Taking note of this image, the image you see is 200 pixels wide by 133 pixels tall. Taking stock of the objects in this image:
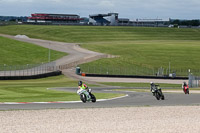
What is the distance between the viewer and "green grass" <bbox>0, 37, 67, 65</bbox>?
92794 millimetres

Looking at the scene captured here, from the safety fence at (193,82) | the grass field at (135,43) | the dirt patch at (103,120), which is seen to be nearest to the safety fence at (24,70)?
the grass field at (135,43)

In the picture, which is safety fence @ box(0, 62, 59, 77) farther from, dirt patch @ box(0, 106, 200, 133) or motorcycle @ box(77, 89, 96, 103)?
dirt patch @ box(0, 106, 200, 133)

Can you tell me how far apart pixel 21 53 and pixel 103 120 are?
264ft

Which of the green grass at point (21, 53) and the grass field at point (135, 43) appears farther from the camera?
the grass field at point (135, 43)

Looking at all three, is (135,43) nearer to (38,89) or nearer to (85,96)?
(38,89)

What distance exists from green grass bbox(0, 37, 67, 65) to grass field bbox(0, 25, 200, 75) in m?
12.0

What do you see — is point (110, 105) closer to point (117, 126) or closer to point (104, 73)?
point (117, 126)

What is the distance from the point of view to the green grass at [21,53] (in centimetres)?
9279

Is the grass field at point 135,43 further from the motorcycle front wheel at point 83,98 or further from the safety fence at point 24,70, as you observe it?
the motorcycle front wheel at point 83,98

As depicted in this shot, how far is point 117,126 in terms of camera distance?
2238 cm

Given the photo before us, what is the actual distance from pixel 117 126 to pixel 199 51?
10364 centimetres

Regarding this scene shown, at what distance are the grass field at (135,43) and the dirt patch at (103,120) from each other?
193 feet

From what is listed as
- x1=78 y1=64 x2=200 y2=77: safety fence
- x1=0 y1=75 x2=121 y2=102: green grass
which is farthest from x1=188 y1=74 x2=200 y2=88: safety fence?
x1=0 y1=75 x2=121 y2=102: green grass

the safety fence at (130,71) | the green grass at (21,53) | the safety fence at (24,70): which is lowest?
the safety fence at (130,71)
